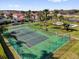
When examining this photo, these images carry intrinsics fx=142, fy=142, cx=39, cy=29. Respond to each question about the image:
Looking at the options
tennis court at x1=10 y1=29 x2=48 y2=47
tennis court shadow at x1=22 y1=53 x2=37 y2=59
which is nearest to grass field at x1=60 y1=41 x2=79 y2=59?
tennis court shadow at x1=22 y1=53 x2=37 y2=59

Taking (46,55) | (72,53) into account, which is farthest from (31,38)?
(72,53)

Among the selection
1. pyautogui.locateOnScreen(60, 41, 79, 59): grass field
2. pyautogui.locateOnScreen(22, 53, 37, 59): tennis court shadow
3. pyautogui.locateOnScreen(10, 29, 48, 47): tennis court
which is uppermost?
pyautogui.locateOnScreen(22, 53, 37, 59): tennis court shadow

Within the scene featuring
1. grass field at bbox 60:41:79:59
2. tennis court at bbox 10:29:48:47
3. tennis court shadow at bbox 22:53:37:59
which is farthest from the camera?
tennis court at bbox 10:29:48:47

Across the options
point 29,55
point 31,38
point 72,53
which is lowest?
point 31,38

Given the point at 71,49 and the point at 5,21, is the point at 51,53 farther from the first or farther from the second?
the point at 5,21

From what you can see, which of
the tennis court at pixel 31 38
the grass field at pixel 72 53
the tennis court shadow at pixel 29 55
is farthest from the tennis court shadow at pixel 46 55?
the tennis court at pixel 31 38

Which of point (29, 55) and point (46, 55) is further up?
point (29, 55)

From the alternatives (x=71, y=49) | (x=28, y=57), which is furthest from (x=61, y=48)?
(x=28, y=57)

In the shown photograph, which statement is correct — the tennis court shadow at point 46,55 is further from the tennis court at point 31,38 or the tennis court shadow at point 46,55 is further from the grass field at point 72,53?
the tennis court at point 31,38

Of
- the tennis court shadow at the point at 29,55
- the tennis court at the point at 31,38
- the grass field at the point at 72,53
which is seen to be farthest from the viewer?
the tennis court at the point at 31,38

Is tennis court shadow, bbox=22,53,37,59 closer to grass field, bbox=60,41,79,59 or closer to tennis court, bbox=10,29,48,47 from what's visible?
grass field, bbox=60,41,79,59

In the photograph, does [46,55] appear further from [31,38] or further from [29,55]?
[31,38]
